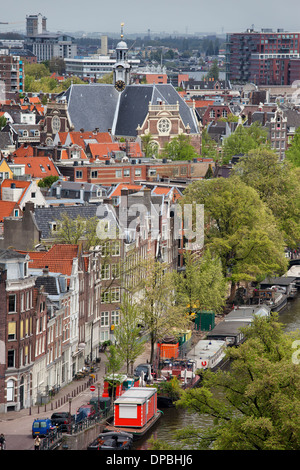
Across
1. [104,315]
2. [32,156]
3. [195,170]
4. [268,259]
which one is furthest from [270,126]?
[104,315]

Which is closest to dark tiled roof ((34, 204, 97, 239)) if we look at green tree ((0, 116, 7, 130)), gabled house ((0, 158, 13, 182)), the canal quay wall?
the canal quay wall

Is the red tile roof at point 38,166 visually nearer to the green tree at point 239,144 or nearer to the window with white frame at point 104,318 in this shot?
the green tree at point 239,144

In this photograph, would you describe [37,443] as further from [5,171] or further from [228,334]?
[5,171]
